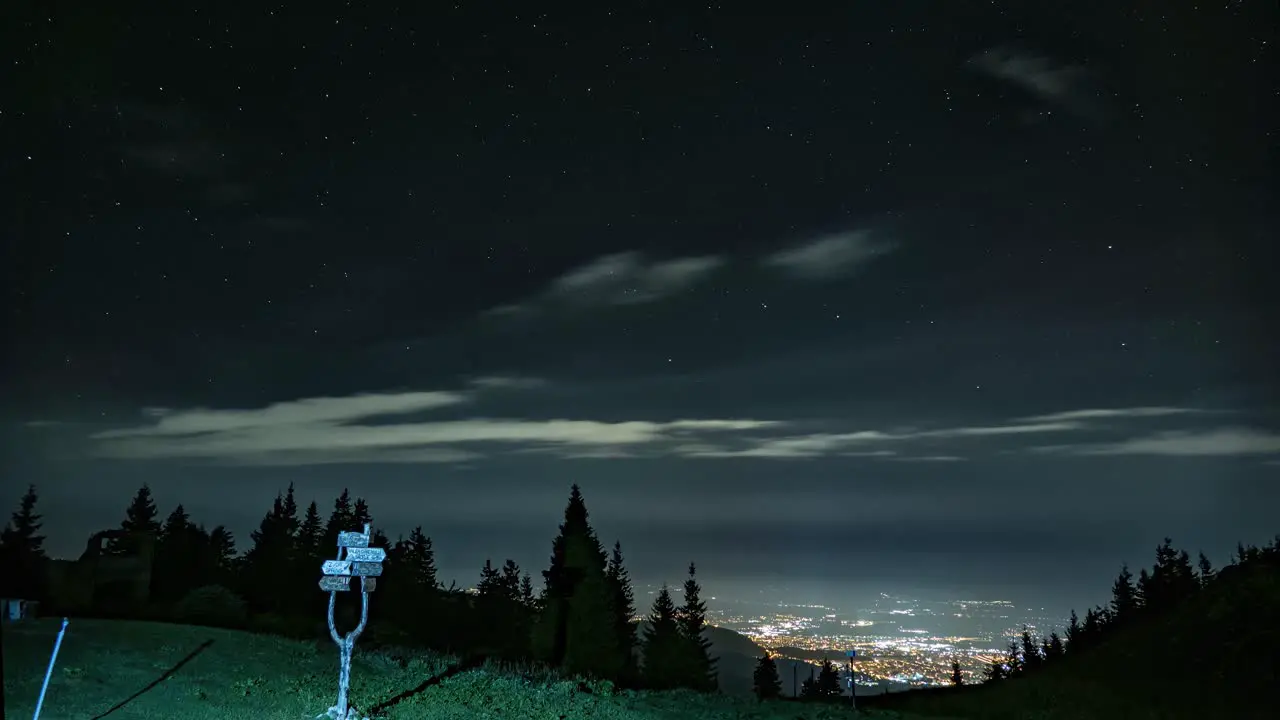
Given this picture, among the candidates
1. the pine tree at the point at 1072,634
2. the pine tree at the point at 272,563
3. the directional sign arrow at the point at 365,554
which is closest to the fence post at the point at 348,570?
the directional sign arrow at the point at 365,554

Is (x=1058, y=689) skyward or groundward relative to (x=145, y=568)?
groundward

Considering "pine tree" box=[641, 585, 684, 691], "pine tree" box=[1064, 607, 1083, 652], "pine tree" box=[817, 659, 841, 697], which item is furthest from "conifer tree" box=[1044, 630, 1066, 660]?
"pine tree" box=[641, 585, 684, 691]

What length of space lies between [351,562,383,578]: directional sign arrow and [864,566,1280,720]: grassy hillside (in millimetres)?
23202

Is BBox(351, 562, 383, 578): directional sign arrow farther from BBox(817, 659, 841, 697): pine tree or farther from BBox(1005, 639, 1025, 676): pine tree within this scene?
BBox(1005, 639, 1025, 676): pine tree

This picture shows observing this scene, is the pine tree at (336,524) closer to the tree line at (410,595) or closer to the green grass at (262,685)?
the tree line at (410,595)

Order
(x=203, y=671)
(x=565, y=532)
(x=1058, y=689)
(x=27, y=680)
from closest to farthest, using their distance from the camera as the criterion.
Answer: (x=27, y=680), (x=203, y=671), (x=1058, y=689), (x=565, y=532)

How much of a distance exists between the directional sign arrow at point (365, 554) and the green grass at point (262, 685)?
3.50m

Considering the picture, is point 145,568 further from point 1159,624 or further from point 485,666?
point 1159,624

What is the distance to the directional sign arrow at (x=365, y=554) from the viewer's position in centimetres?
1661

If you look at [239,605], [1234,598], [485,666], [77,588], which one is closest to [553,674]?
[485,666]

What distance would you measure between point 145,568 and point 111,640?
63.5 feet

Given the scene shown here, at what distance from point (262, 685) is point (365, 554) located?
5.62 meters

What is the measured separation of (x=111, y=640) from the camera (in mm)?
22406

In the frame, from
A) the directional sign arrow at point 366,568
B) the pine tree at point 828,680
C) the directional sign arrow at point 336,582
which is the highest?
the directional sign arrow at point 366,568
